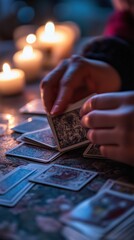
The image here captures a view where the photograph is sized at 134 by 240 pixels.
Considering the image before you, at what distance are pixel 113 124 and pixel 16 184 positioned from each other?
0.67 feet

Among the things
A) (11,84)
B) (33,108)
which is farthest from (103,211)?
(11,84)

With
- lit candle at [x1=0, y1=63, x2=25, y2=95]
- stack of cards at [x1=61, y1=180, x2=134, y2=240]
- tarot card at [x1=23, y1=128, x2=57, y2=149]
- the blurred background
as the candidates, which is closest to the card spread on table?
tarot card at [x1=23, y1=128, x2=57, y2=149]

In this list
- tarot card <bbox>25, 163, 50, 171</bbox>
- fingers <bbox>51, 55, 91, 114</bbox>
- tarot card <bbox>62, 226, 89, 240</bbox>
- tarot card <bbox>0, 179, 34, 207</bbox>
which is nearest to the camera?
tarot card <bbox>62, 226, 89, 240</bbox>

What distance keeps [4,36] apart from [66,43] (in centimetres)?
63

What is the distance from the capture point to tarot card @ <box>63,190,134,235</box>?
557 millimetres

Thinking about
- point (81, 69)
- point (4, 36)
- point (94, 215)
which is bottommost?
point (94, 215)

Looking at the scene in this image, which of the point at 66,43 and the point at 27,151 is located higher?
the point at 66,43

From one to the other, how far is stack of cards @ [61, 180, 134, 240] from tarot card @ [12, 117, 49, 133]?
1.13 feet

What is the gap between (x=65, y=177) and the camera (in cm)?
71

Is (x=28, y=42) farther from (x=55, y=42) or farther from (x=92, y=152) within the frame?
(x=92, y=152)

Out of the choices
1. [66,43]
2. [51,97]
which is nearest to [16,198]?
[51,97]

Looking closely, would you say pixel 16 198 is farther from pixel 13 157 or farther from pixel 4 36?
pixel 4 36

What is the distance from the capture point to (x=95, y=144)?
79 cm

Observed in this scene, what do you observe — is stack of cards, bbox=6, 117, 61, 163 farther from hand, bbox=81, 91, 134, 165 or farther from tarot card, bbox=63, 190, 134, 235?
tarot card, bbox=63, 190, 134, 235
